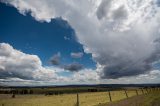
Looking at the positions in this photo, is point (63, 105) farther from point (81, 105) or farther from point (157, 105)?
point (157, 105)

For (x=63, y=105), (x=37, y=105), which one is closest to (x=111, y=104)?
(x=63, y=105)

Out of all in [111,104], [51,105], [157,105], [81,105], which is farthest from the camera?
[51,105]

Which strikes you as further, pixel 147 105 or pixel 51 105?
pixel 51 105

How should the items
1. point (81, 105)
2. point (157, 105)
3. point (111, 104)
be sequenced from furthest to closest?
point (81, 105)
point (111, 104)
point (157, 105)

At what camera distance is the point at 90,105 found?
3738 cm

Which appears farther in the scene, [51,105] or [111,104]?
[51,105]

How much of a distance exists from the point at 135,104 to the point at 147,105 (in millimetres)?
718

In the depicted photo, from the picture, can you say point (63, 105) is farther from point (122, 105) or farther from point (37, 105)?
point (122, 105)

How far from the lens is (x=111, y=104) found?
44.2 ft

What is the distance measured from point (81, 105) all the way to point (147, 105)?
2566cm

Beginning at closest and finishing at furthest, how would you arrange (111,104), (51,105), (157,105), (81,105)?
(157,105), (111,104), (81,105), (51,105)

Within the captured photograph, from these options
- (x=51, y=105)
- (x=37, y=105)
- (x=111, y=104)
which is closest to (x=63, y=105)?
(x=51, y=105)

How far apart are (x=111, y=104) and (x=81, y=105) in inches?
965

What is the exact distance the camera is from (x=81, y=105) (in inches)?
1468
